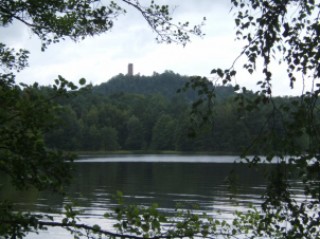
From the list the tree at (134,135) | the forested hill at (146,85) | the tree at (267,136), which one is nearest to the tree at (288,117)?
the tree at (267,136)

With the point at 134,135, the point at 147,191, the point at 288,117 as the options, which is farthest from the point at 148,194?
the point at 134,135

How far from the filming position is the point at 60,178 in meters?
3.45

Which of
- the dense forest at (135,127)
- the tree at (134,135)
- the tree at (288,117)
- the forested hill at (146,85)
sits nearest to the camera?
the tree at (288,117)

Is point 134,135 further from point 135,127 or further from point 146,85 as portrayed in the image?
point 146,85

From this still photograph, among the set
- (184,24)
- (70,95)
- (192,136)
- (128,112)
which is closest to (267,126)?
(192,136)

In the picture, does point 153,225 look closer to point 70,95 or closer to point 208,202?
point 70,95

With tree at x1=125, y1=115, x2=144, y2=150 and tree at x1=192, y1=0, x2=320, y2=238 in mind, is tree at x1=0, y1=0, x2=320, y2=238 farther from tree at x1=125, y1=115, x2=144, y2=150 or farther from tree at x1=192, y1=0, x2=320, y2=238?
tree at x1=125, y1=115, x2=144, y2=150

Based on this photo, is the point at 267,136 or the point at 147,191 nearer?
the point at 267,136

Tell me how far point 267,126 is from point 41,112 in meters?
1.52

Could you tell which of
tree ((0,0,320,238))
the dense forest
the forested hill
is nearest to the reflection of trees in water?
tree ((0,0,320,238))

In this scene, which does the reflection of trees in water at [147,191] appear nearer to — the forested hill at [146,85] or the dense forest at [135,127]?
the dense forest at [135,127]

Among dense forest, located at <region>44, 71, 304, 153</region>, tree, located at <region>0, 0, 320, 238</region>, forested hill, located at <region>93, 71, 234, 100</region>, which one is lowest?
tree, located at <region>0, 0, 320, 238</region>

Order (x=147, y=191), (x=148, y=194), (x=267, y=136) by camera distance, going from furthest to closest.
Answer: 1. (x=147, y=191)
2. (x=148, y=194)
3. (x=267, y=136)

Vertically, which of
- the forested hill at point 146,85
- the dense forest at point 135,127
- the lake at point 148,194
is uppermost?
the forested hill at point 146,85
